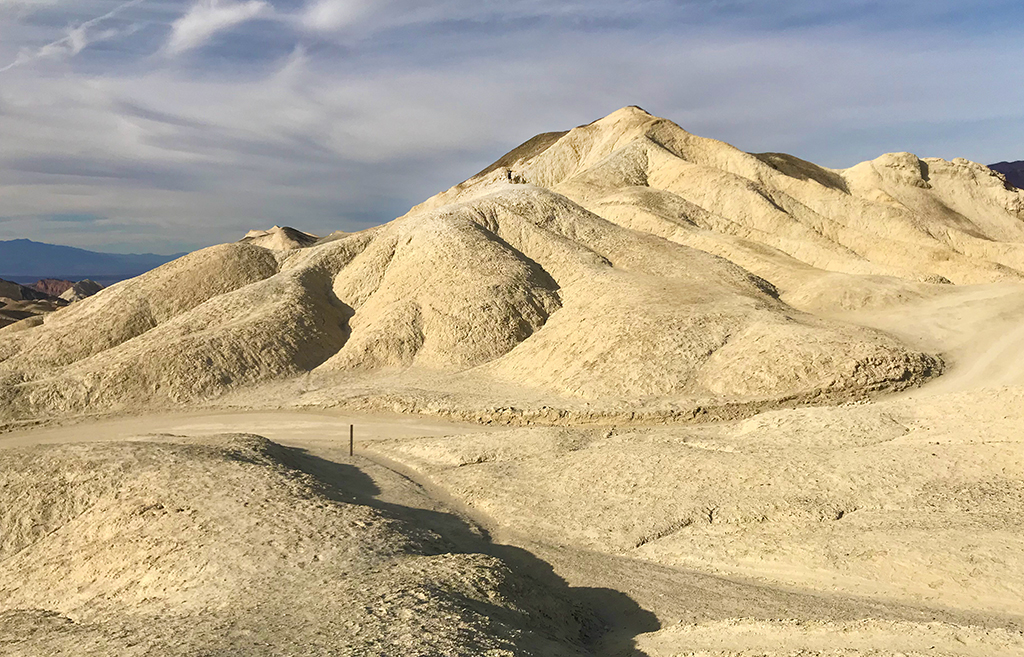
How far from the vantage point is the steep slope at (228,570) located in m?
9.84

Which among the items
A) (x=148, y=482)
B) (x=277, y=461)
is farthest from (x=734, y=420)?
(x=148, y=482)

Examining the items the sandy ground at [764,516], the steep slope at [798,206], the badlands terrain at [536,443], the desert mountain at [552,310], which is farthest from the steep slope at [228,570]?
the steep slope at [798,206]

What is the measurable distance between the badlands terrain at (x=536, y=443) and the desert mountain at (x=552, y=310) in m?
0.22

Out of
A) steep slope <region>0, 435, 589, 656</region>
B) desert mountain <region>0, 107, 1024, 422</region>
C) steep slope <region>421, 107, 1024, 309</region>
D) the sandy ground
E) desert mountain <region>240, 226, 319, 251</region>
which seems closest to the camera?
steep slope <region>0, 435, 589, 656</region>

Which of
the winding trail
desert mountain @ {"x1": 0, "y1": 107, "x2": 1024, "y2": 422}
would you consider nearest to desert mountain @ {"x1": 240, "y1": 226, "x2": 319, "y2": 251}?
desert mountain @ {"x1": 0, "y1": 107, "x2": 1024, "y2": 422}

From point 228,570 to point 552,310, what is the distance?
28048 millimetres

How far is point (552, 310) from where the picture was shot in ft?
128

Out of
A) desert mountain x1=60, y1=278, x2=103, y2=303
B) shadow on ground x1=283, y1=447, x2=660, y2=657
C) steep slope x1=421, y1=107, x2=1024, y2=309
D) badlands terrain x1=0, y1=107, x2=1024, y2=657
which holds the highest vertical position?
steep slope x1=421, y1=107, x2=1024, y2=309

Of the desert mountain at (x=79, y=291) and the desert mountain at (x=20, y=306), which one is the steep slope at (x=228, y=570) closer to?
the desert mountain at (x=20, y=306)

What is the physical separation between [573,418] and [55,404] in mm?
25314

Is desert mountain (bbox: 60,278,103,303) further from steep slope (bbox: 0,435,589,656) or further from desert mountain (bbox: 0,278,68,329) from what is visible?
steep slope (bbox: 0,435,589,656)

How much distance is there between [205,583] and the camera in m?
12.4

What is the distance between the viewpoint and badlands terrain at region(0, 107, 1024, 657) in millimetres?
11500

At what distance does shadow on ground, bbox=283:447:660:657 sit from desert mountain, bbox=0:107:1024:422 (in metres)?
8.35
